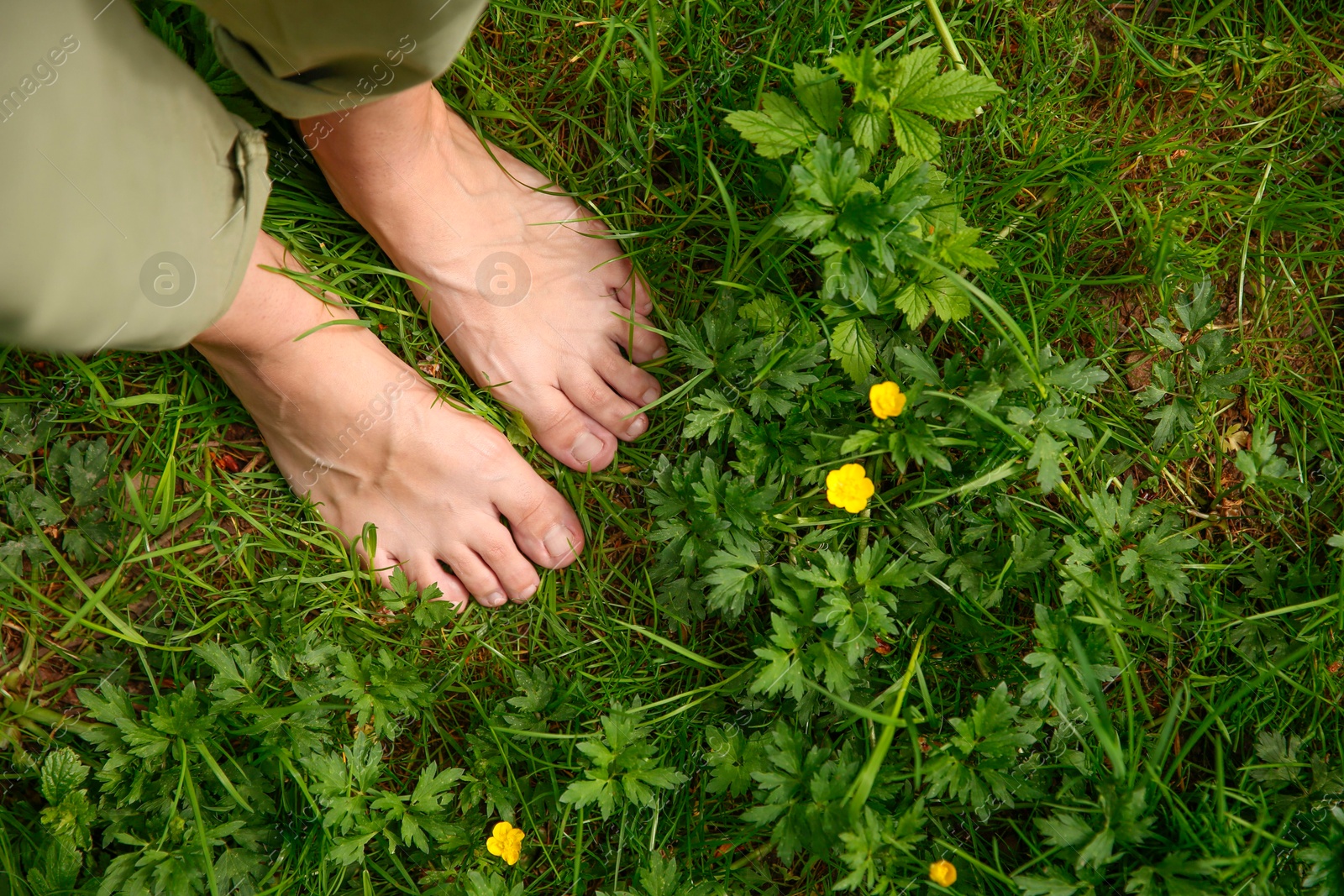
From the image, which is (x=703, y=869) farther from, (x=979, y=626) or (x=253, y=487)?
(x=253, y=487)

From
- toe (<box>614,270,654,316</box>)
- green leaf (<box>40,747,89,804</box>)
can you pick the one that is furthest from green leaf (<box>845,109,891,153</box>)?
green leaf (<box>40,747,89,804</box>)

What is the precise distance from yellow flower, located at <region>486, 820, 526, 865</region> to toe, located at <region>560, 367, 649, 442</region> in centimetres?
98

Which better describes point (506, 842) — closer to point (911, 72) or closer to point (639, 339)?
point (639, 339)

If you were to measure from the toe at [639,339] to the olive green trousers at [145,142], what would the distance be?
2.82ft

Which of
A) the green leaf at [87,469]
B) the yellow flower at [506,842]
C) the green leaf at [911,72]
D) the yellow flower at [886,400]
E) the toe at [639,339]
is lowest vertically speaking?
the yellow flower at [506,842]

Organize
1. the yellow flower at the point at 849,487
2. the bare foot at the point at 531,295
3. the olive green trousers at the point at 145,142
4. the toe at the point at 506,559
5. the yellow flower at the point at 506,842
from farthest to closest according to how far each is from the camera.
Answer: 1. the toe at the point at 506,559
2. the bare foot at the point at 531,295
3. the yellow flower at the point at 506,842
4. the yellow flower at the point at 849,487
5. the olive green trousers at the point at 145,142

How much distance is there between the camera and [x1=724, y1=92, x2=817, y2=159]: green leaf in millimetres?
1714

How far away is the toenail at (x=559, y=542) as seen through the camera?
210 cm

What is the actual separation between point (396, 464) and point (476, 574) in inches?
14.0

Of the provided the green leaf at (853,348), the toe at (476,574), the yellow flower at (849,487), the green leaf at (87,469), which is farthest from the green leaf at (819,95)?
the green leaf at (87,469)

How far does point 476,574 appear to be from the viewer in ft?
6.96

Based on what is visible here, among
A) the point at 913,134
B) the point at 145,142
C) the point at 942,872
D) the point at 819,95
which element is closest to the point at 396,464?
the point at 145,142

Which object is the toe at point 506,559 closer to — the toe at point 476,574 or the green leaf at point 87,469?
the toe at point 476,574

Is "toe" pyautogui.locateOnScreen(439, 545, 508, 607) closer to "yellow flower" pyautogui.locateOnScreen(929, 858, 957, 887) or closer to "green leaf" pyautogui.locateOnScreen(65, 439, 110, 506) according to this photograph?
"green leaf" pyautogui.locateOnScreen(65, 439, 110, 506)
